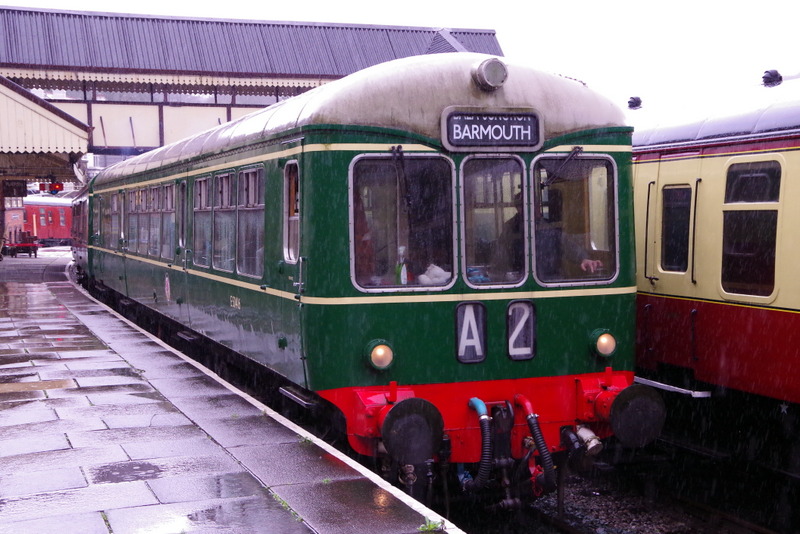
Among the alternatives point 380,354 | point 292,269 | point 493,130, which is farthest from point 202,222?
point 493,130

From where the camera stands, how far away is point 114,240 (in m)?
17.4

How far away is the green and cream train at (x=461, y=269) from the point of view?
6.35m

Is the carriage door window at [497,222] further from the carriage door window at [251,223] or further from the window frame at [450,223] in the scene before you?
the carriage door window at [251,223]

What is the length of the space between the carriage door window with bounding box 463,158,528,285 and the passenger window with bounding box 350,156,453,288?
0.20 meters

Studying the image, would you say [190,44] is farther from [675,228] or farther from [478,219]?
[478,219]

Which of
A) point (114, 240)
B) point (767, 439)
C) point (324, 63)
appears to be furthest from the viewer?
point (324, 63)

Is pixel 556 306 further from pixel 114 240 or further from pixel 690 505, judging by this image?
pixel 114 240

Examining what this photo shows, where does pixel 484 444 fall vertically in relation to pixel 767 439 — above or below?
above

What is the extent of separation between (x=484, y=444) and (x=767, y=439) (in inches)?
144

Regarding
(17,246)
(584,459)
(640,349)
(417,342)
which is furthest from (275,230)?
(17,246)

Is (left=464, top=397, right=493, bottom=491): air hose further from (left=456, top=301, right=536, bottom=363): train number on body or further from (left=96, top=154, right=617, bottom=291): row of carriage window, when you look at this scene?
(left=96, top=154, right=617, bottom=291): row of carriage window

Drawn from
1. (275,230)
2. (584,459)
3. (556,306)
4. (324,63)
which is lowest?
(584,459)

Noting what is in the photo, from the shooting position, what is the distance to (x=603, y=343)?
6797 mm

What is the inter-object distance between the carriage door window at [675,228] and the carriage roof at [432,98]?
1.60 m
